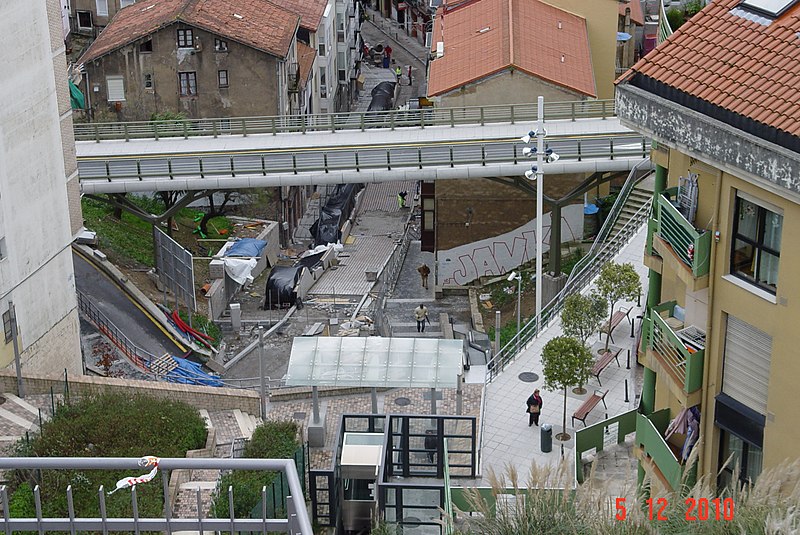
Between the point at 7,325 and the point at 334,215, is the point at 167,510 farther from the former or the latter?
the point at 334,215

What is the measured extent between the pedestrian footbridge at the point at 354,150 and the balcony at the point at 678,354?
27821mm

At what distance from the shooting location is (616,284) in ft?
126

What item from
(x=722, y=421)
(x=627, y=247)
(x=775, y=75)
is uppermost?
(x=775, y=75)

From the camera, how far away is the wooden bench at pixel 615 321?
39.3 m

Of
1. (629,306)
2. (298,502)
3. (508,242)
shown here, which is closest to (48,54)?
(629,306)

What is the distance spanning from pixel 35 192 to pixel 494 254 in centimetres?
2279

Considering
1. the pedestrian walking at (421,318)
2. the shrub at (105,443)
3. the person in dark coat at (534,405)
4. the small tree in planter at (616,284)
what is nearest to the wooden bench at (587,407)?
the person in dark coat at (534,405)

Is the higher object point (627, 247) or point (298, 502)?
point (298, 502)

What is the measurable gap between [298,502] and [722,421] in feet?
36.9

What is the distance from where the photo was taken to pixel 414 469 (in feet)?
107

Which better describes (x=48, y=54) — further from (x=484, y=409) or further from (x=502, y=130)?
(x=502, y=130)

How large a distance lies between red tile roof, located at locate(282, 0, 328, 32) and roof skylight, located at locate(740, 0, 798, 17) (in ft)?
181

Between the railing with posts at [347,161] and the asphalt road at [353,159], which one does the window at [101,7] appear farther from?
the railing with posts at [347,161]
